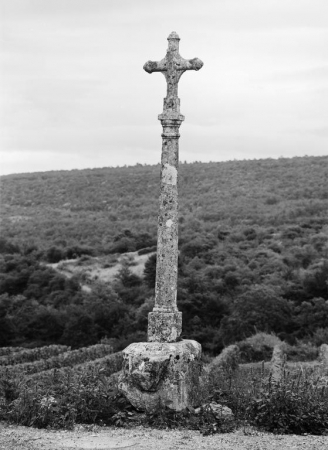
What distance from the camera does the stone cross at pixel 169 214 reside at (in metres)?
10.8

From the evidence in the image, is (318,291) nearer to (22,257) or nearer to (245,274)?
(245,274)

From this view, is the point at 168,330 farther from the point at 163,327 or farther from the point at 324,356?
the point at 324,356

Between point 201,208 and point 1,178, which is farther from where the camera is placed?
point 1,178

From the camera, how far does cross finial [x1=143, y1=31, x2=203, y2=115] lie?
444 inches

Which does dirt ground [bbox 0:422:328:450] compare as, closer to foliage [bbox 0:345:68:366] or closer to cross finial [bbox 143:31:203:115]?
cross finial [bbox 143:31:203:115]

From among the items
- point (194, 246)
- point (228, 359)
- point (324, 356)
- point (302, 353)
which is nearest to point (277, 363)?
point (324, 356)

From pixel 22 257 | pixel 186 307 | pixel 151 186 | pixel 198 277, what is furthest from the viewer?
pixel 151 186

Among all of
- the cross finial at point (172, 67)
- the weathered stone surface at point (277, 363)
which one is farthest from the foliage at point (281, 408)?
the cross finial at point (172, 67)

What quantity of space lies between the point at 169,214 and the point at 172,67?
82.1 inches

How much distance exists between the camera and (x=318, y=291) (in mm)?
31531

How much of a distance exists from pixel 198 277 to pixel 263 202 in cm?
2218

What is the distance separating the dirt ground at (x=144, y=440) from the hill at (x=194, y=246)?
1658 centimetres

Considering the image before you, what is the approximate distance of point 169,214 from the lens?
1112 cm

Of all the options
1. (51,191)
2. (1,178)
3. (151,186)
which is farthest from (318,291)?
(1,178)
